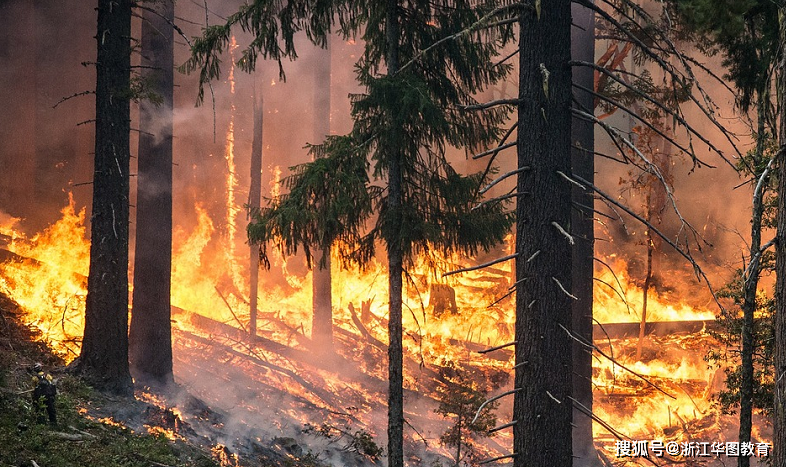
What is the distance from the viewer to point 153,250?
1191cm

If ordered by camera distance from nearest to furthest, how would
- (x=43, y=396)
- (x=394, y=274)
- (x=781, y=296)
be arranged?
(x=781, y=296), (x=43, y=396), (x=394, y=274)

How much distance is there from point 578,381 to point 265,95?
17539mm

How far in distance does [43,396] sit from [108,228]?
3.15 metres

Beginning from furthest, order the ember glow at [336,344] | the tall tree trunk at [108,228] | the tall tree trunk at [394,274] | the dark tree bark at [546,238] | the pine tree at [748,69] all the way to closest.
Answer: the ember glow at [336,344] < the tall tree trunk at [108,228] < the tall tree trunk at [394,274] < the pine tree at [748,69] < the dark tree bark at [546,238]

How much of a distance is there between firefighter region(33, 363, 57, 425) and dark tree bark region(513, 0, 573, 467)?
5394 millimetres

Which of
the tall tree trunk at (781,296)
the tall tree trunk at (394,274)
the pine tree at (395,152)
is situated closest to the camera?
the tall tree trunk at (781,296)

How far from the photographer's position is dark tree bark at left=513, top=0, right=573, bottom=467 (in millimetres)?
5164

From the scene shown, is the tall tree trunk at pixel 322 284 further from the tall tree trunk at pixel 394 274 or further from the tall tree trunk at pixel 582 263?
the tall tree trunk at pixel 394 274

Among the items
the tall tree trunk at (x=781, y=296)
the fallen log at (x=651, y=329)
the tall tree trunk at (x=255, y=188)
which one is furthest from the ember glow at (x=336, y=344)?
the tall tree trunk at (x=781, y=296)

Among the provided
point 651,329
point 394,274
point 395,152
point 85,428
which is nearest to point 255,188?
point 394,274

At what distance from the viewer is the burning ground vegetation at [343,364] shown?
1093 cm

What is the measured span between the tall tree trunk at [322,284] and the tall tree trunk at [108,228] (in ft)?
27.6

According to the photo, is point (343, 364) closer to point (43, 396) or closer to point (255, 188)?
point (255, 188)

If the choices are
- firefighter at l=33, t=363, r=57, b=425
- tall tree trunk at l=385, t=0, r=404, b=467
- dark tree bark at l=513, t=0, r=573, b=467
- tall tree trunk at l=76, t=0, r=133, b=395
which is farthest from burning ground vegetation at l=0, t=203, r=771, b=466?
firefighter at l=33, t=363, r=57, b=425
